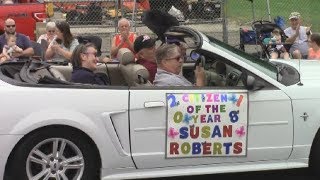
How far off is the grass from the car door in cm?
970

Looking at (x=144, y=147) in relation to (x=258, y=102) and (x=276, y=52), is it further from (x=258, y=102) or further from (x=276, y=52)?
(x=276, y=52)

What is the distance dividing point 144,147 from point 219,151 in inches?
26.2

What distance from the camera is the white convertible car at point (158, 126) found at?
457cm

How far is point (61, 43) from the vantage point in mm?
8586

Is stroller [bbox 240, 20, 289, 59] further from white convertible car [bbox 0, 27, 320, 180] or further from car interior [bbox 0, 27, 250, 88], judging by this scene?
white convertible car [bbox 0, 27, 320, 180]

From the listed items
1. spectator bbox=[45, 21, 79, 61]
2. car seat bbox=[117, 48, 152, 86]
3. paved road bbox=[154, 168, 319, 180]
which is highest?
spectator bbox=[45, 21, 79, 61]

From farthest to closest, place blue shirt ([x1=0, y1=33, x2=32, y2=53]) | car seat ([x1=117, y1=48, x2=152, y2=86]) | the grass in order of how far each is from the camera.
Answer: the grass, blue shirt ([x1=0, y1=33, x2=32, y2=53]), car seat ([x1=117, y1=48, x2=152, y2=86])

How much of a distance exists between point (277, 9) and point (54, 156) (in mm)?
14412

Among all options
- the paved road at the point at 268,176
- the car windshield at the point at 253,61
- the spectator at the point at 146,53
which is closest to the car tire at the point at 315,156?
the paved road at the point at 268,176

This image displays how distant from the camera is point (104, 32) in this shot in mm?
12320

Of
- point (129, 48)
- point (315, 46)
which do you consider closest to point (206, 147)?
point (129, 48)

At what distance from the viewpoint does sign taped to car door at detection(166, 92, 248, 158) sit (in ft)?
15.5

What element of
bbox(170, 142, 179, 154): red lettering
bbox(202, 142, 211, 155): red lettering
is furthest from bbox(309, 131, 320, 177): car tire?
bbox(170, 142, 179, 154): red lettering

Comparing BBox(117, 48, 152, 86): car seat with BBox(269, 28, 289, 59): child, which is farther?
BBox(269, 28, 289, 59): child
